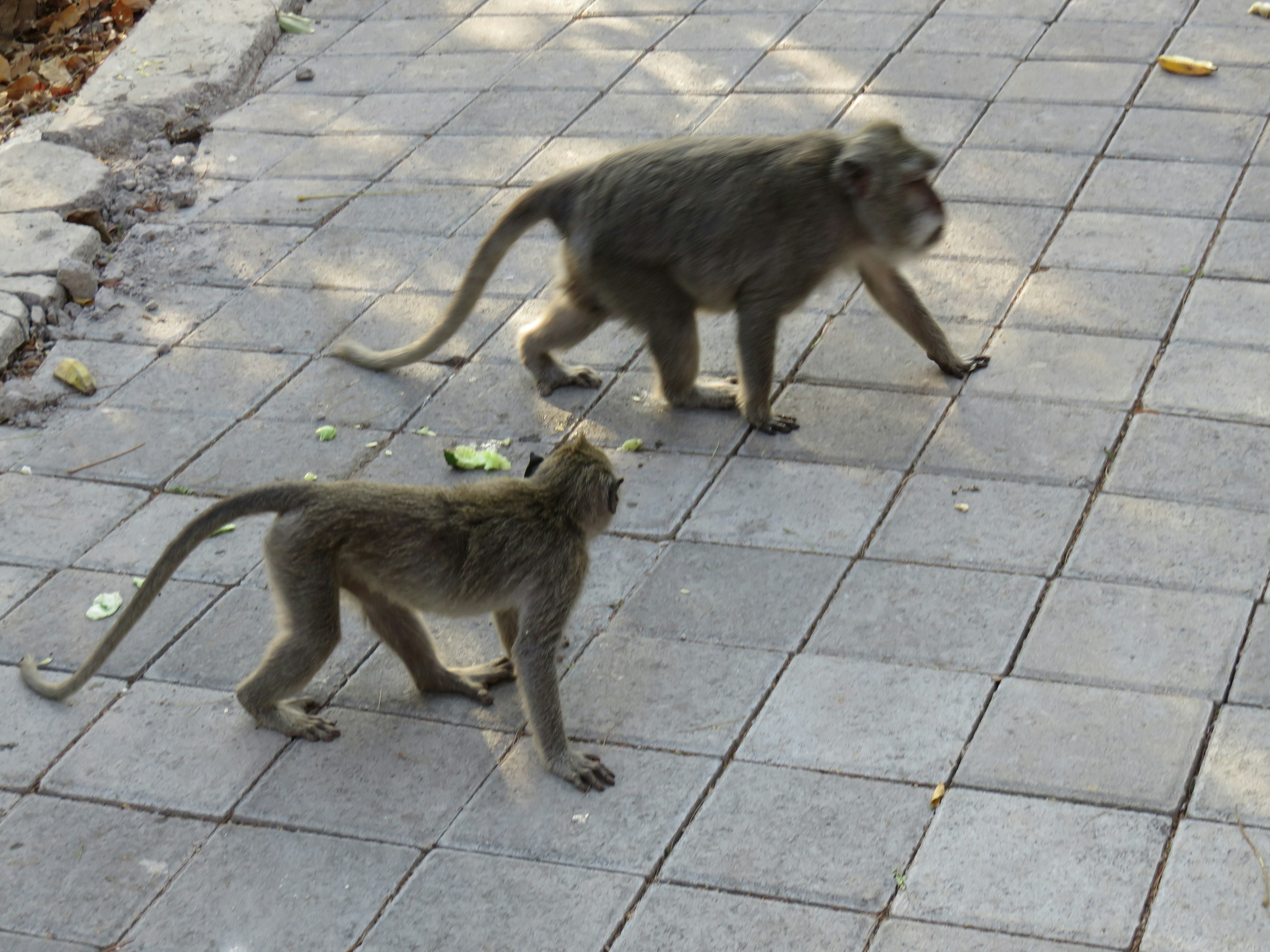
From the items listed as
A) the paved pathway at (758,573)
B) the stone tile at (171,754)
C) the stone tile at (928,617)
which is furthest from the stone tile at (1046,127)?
the stone tile at (171,754)

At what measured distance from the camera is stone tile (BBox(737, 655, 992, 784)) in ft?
13.3

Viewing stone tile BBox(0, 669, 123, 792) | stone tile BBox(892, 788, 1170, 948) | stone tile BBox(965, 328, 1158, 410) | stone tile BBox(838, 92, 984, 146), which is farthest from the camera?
stone tile BBox(838, 92, 984, 146)

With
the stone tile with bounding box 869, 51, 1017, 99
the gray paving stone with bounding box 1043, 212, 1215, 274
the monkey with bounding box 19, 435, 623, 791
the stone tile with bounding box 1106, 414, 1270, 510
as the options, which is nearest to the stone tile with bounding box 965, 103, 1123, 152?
the stone tile with bounding box 869, 51, 1017, 99

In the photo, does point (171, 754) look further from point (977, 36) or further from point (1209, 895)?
point (977, 36)

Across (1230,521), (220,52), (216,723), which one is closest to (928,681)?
(1230,521)

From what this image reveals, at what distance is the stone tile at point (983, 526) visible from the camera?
4.81 meters

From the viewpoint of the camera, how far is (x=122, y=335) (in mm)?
6832

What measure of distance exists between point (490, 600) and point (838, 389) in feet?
7.14

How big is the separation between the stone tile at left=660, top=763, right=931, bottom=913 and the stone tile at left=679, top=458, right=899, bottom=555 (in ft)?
3.73

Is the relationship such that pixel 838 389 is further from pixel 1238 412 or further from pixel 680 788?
pixel 680 788

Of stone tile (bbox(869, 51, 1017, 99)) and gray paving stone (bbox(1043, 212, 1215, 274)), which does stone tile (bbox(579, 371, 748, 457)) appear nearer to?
gray paving stone (bbox(1043, 212, 1215, 274))

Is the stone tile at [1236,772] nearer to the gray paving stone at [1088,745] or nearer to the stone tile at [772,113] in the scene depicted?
the gray paving stone at [1088,745]

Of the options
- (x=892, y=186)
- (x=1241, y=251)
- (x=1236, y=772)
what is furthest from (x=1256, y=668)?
(x=1241, y=251)

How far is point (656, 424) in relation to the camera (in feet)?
19.2
